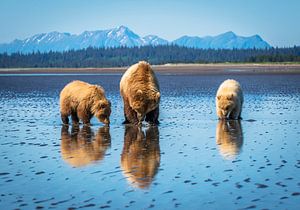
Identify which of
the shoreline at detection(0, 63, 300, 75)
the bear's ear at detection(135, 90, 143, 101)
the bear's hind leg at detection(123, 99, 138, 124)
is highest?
the bear's ear at detection(135, 90, 143, 101)

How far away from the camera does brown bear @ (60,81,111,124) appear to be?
1955cm

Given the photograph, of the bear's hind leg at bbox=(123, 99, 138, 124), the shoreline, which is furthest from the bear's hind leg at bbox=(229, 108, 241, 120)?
the shoreline

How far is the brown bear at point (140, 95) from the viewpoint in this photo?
62.3 feet

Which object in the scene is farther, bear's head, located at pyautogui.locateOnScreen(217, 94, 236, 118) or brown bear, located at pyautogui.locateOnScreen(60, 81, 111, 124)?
bear's head, located at pyautogui.locateOnScreen(217, 94, 236, 118)

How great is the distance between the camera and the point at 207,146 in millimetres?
14406

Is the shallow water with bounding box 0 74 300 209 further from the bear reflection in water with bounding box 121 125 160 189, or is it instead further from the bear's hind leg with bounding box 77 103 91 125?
the bear's hind leg with bounding box 77 103 91 125

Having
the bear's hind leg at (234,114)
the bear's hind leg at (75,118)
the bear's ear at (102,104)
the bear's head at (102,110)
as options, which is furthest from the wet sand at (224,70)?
the bear's ear at (102,104)

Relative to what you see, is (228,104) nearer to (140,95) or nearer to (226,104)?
(226,104)

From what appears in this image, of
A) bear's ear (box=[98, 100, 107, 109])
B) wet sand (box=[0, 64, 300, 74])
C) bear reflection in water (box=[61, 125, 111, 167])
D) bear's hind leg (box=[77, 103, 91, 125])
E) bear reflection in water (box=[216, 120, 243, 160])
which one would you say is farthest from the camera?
wet sand (box=[0, 64, 300, 74])

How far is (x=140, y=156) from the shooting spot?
1304 centimetres

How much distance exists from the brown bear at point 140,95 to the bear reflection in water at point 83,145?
1.25 meters

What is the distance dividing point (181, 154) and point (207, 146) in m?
1.41

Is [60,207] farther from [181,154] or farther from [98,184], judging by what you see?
[181,154]

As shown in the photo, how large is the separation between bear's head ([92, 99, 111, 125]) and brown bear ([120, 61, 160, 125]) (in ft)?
2.62
